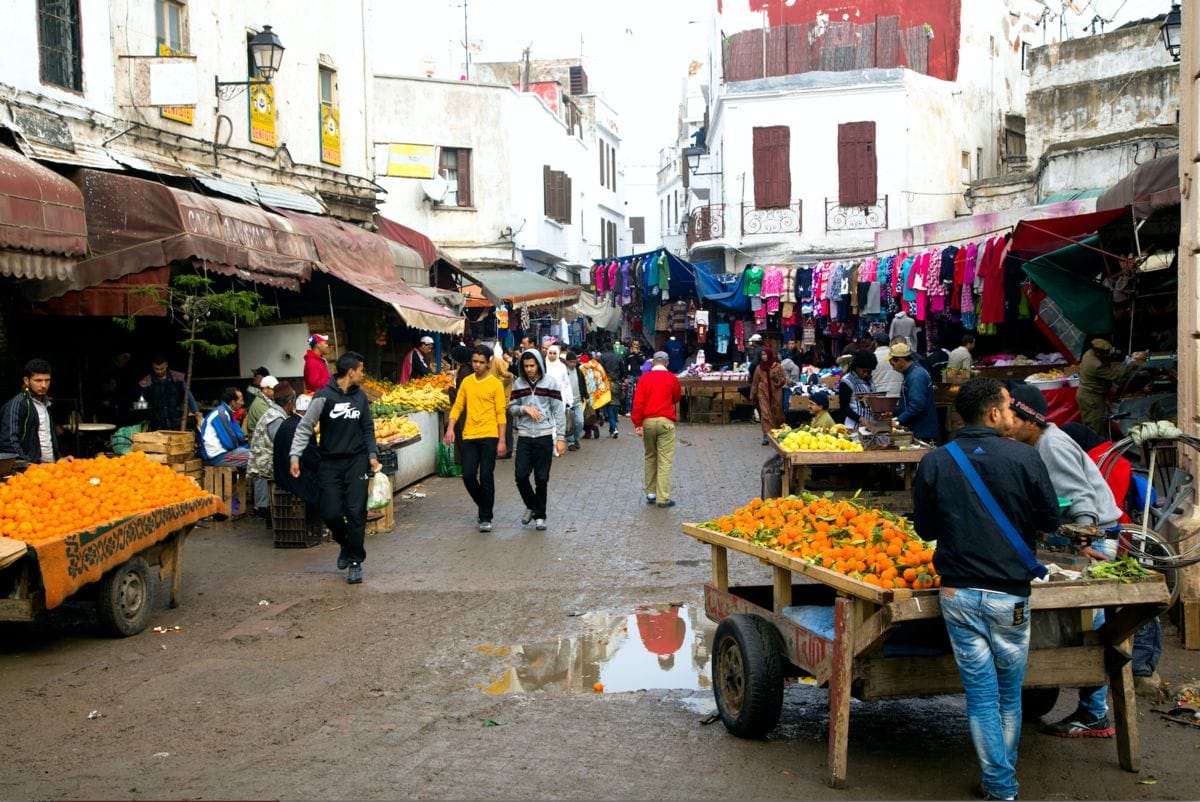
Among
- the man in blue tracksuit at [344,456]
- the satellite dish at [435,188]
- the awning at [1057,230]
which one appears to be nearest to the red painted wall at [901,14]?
the satellite dish at [435,188]

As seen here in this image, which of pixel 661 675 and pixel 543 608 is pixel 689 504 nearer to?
pixel 543 608

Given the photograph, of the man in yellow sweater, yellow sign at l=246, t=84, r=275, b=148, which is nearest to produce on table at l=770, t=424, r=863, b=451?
the man in yellow sweater

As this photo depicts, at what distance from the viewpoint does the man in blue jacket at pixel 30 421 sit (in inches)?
384

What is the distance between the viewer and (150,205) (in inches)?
475

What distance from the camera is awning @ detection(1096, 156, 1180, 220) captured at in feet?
32.9

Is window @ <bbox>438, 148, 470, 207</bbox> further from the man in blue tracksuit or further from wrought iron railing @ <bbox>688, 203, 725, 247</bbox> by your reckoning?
the man in blue tracksuit

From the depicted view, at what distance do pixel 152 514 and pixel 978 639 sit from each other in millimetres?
5907

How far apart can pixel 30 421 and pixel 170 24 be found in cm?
817

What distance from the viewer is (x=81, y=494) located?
8.29 m

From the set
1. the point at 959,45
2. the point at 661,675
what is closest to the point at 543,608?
the point at 661,675

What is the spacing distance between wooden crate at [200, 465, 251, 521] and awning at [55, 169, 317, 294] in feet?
7.06

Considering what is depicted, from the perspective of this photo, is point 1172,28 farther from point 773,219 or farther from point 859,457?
point 773,219

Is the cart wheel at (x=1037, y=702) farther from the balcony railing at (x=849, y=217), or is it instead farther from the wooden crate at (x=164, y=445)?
the balcony railing at (x=849, y=217)

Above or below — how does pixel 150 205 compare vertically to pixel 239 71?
below
